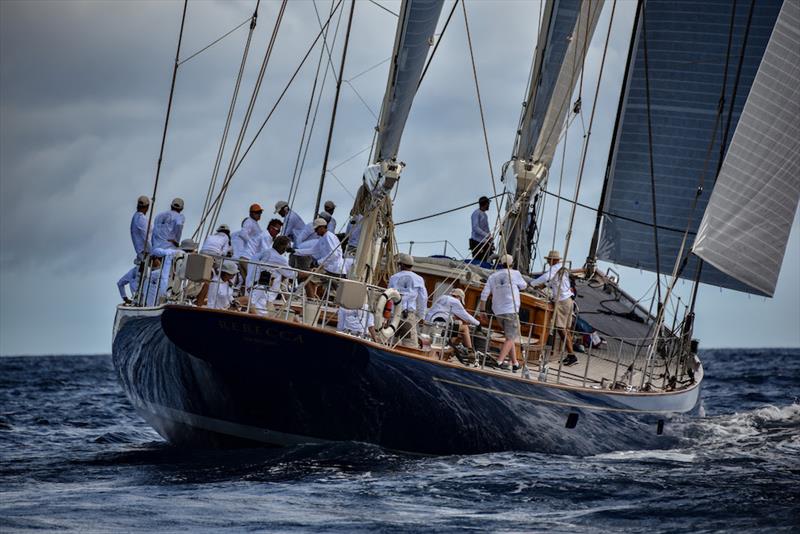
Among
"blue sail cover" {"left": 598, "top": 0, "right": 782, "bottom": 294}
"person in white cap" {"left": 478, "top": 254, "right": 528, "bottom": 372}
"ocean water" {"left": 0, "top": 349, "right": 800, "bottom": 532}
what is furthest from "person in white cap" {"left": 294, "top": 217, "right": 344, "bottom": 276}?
"blue sail cover" {"left": 598, "top": 0, "right": 782, "bottom": 294}

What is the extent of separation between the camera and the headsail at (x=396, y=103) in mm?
16734

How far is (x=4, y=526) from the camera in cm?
1127

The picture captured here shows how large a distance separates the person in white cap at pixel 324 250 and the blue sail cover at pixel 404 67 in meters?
1.29

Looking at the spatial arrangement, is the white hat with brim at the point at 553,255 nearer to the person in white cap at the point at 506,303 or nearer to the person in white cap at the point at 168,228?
the person in white cap at the point at 506,303

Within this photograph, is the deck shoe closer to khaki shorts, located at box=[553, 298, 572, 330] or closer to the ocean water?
khaki shorts, located at box=[553, 298, 572, 330]

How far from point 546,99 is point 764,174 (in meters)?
4.07

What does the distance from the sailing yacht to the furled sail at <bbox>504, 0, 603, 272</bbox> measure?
1.2 inches

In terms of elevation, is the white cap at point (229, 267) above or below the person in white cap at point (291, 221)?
below

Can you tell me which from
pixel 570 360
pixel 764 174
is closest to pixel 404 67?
pixel 570 360

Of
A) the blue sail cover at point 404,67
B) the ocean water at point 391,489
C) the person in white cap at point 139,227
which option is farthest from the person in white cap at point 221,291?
the person in white cap at point 139,227

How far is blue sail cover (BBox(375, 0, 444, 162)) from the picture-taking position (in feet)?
54.9

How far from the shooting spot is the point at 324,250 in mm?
17547

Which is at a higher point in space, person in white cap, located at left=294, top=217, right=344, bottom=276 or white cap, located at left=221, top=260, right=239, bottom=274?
person in white cap, located at left=294, top=217, right=344, bottom=276

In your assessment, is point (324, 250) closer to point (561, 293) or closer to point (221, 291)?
point (221, 291)
